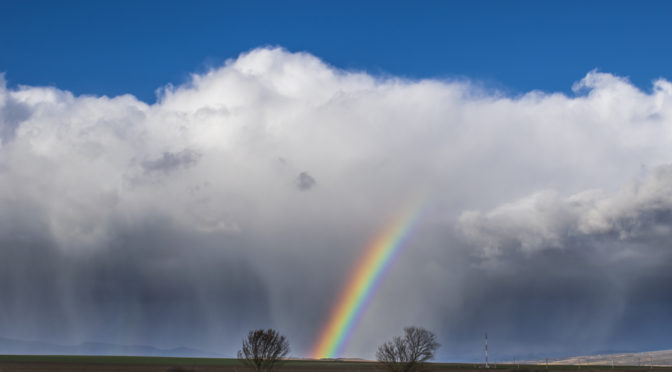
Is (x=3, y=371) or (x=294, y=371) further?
(x=294, y=371)

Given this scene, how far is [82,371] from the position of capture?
458 ft

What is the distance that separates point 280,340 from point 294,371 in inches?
2692

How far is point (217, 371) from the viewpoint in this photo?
157 meters

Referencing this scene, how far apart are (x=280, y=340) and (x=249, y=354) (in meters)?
4.96

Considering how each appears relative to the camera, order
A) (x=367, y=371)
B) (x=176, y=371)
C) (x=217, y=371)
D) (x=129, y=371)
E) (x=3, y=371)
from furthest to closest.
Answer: (x=367, y=371) < (x=217, y=371) < (x=129, y=371) < (x=3, y=371) < (x=176, y=371)

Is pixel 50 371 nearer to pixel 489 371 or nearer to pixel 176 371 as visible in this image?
pixel 176 371

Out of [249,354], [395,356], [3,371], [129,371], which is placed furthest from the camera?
[129,371]

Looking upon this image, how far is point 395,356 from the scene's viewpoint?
351 ft

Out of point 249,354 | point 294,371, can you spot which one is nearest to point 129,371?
point 294,371

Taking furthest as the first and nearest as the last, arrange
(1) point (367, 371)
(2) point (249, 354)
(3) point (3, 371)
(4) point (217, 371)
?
(1) point (367, 371), (4) point (217, 371), (3) point (3, 371), (2) point (249, 354)

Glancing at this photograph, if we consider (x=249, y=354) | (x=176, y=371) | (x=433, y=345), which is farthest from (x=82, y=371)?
(x=433, y=345)

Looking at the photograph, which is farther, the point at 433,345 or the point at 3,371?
the point at 3,371

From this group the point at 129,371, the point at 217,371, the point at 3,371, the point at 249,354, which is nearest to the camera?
the point at 249,354

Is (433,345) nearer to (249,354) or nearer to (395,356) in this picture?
(395,356)
